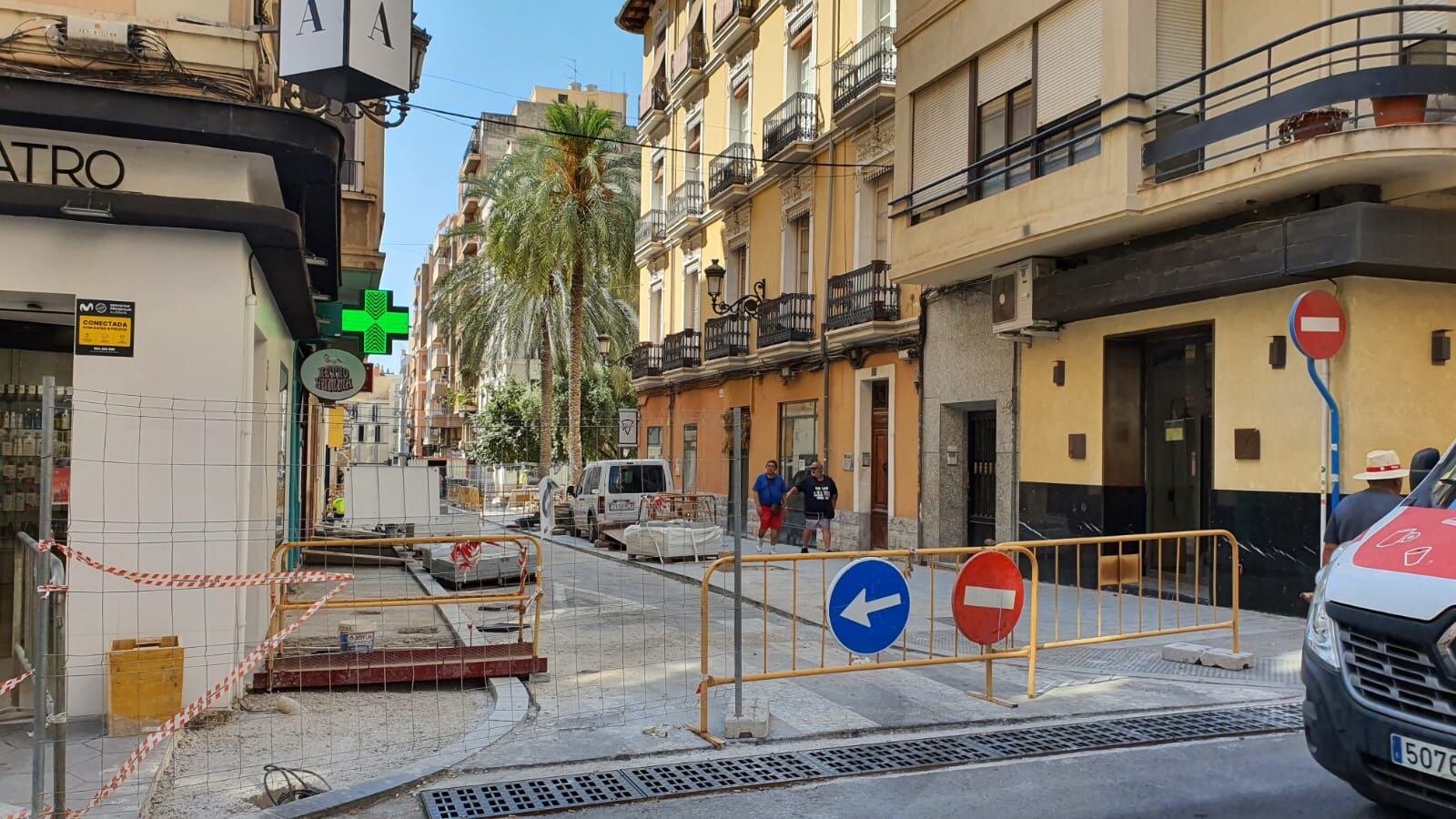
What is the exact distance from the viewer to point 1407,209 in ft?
33.6

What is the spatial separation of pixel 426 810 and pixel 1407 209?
10.1 meters

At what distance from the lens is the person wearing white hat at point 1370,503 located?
752 centimetres

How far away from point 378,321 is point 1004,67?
31.3 ft

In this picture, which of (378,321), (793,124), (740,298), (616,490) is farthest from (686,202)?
(378,321)

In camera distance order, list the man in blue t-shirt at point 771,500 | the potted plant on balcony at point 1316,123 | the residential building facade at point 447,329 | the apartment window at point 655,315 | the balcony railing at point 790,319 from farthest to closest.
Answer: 1. the residential building facade at point 447,329
2. the apartment window at point 655,315
3. the balcony railing at point 790,319
4. the man in blue t-shirt at point 771,500
5. the potted plant on balcony at point 1316,123

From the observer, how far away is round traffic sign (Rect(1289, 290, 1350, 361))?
30.1 feet

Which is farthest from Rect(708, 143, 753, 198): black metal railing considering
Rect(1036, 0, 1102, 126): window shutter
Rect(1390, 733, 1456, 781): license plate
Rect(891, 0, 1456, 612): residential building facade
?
Rect(1390, 733, 1456, 781): license plate

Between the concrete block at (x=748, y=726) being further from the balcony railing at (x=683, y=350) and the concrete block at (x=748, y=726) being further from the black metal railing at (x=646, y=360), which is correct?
the black metal railing at (x=646, y=360)

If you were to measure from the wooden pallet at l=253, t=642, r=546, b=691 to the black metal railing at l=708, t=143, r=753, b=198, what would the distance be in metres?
17.9

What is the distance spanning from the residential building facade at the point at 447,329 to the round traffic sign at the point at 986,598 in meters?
25.9

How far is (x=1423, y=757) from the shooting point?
13.4 ft

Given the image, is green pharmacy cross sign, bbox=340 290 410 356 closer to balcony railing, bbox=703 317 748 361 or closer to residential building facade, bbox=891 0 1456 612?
residential building facade, bbox=891 0 1456 612

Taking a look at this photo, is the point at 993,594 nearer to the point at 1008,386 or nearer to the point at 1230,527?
the point at 1230,527

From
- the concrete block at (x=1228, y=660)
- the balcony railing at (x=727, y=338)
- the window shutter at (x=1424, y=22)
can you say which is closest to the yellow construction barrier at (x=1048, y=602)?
the concrete block at (x=1228, y=660)
